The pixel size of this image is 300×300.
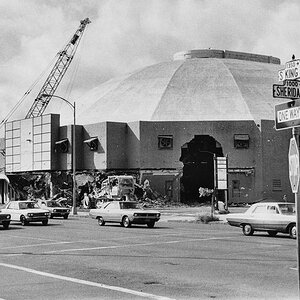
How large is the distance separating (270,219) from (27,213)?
14.8 m

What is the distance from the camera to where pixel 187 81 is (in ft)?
252

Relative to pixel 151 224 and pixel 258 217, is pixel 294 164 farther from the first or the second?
pixel 151 224

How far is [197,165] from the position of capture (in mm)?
71125

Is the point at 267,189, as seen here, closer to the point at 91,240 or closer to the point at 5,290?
the point at 91,240

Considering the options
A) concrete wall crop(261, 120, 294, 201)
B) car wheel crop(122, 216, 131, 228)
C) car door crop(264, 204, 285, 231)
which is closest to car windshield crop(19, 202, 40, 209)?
car wheel crop(122, 216, 131, 228)

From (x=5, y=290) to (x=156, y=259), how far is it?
18.7 feet

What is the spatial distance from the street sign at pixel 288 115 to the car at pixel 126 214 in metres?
21.5

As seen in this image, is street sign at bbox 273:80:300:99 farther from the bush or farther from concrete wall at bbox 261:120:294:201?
concrete wall at bbox 261:120:294:201

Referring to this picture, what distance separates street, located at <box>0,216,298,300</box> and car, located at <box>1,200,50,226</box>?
9397mm

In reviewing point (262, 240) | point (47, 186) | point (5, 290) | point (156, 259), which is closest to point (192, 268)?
point (156, 259)

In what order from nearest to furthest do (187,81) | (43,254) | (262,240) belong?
1. (43,254)
2. (262,240)
3. (187,81)

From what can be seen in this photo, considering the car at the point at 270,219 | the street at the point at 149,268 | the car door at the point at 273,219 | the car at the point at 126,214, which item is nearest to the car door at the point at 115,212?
the car at the point at 126,214

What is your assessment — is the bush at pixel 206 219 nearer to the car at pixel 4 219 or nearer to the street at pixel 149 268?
the car at pixel 4 219

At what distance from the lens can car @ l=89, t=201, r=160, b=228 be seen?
30.4 meters
